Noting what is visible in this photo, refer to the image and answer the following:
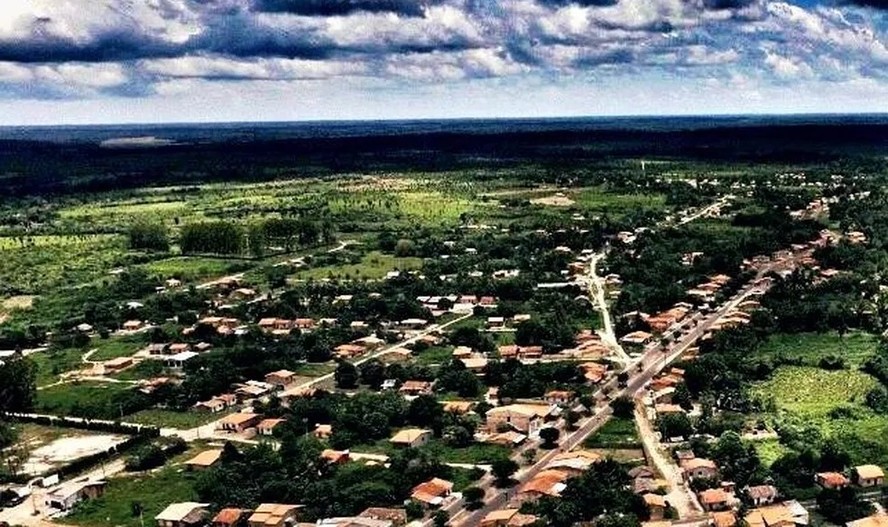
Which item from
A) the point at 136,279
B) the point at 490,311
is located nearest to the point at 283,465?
the point at 490,311

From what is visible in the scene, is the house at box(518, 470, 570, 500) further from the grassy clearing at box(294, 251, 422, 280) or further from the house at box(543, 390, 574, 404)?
the grassy clearing at box(294, 251, 422, 280)

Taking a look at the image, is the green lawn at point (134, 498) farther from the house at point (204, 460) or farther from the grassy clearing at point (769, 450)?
the grassy clearing at point (769, 450)

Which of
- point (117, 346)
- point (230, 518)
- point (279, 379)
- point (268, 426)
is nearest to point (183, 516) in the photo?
point (230, 518)

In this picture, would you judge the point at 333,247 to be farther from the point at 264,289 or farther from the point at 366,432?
the point at 366,432

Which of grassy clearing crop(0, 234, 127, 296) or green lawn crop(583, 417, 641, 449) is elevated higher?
grassy clearing crop(0, 234, 127, 296)

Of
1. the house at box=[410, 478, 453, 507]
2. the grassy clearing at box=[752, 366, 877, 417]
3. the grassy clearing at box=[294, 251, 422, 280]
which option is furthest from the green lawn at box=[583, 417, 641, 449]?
the grassy clearing at box=[294, 251, 422, 280]

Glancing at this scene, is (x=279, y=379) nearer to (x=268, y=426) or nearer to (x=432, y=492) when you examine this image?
(x=268, y=426)

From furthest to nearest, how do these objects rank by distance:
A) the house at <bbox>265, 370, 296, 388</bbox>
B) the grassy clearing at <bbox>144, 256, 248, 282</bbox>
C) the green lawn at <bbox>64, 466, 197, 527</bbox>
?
1. the grassy clearing at <bbox>144, 256, 248, 282</bbox>
2. the house at <bbox>265, 370, 296, 388</bbox>
3. the green lawn at <bbox>64, 466, 197, 527</bbox>
